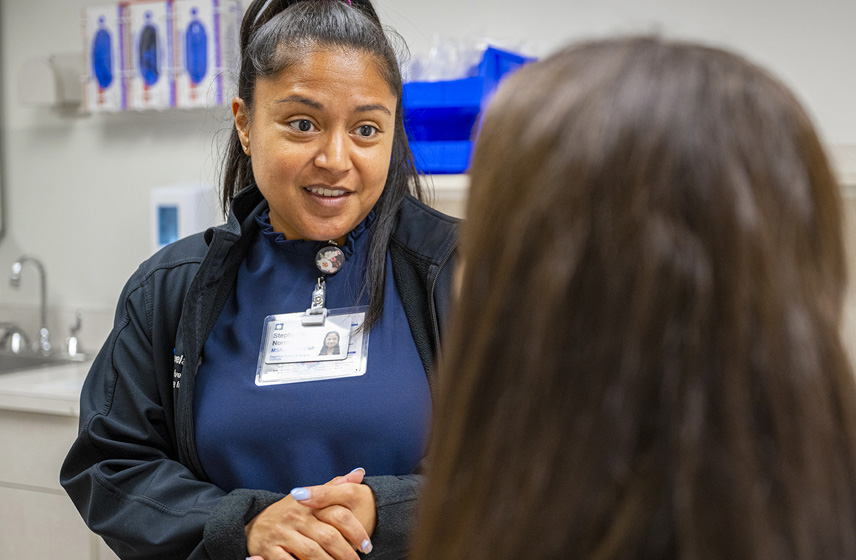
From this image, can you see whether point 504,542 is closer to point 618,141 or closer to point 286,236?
point 618,141

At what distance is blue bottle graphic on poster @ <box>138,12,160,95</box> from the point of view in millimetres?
2992

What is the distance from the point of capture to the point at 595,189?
0.51m

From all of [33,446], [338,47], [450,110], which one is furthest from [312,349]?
[33,446]

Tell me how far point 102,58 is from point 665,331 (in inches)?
121

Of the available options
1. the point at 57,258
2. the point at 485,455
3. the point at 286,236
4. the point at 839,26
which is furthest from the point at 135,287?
the point at 57,258

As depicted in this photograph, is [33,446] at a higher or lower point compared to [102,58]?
lower

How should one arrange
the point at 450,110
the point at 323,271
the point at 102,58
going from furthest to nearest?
the point at 102,58
the point at 450,110
the point at 323,271

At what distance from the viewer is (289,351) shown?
1.30m

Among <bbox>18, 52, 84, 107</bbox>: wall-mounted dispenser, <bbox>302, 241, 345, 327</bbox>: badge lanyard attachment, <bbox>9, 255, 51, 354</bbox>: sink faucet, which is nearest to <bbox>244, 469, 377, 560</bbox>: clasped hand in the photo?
<bbox>302, 241, 345, 327</bbox>: badge lanyard attachment

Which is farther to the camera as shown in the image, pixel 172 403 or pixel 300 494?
pixel 172 403

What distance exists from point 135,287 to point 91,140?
2.19m

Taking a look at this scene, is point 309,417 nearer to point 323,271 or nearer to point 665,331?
point 323,271

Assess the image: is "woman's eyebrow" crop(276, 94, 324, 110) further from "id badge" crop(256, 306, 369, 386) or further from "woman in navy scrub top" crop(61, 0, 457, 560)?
"id badge" crop(256, 306, 369, 386)

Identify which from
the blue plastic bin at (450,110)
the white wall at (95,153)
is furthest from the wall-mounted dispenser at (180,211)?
the blue plastic bin at (450,110)
